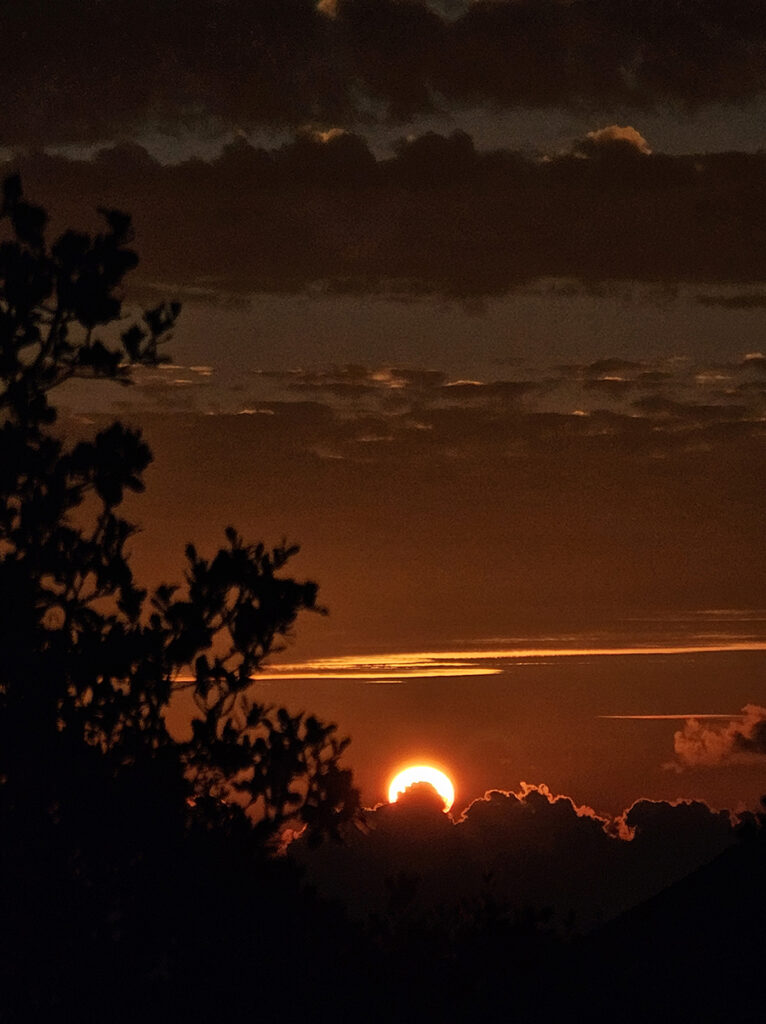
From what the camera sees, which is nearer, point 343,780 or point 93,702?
point 93,702

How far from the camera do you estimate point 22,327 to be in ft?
80.0

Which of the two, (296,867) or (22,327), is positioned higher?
(22,327)

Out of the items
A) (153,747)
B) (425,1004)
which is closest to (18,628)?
(153,747)

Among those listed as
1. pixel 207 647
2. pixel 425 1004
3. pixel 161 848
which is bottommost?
pixel 425 1004

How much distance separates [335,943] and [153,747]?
429cm

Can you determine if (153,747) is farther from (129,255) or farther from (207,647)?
(129,255)

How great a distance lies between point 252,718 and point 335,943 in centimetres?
369

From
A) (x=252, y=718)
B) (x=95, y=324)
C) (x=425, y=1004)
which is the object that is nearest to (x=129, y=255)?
(x=95, y=324)

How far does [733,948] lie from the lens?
2330 cm

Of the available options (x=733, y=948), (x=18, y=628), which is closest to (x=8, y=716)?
(x=18, y=628)

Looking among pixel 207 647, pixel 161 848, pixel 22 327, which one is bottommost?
pixel 161 848

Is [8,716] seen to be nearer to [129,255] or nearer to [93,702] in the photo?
[93,702]

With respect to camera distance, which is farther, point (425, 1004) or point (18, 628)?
point (425, 1004)

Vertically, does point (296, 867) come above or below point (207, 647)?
below
